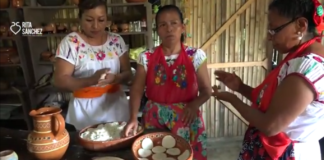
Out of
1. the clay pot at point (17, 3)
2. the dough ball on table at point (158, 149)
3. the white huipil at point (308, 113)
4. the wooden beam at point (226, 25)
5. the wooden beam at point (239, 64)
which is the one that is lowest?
the dough ball on table at point (158, 149)

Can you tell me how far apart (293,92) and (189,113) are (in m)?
Result: 0.64

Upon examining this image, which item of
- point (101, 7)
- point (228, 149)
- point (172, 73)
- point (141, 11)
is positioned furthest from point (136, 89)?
point (228, 149)

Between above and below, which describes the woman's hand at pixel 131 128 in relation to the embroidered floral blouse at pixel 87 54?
below

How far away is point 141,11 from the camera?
118 inches

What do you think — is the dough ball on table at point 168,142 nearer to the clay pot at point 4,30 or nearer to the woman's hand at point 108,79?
the woman's hand at point 108,79

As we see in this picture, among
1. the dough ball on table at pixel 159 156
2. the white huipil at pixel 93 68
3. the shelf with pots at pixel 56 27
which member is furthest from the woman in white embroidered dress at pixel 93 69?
the shelf with pots at pixel 56 27

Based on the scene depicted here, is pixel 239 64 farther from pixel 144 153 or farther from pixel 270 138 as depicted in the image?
pixel 144 153

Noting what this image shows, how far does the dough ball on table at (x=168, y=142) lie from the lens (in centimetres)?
118

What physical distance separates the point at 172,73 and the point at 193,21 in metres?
1.73

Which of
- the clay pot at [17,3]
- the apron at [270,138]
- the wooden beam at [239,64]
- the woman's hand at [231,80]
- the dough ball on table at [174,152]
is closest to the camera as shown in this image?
the apron at [270,138]

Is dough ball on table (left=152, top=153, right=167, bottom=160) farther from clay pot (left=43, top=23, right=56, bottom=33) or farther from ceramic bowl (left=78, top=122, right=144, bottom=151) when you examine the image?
clay pot (left=43, top=23, right=56, bottom=33)

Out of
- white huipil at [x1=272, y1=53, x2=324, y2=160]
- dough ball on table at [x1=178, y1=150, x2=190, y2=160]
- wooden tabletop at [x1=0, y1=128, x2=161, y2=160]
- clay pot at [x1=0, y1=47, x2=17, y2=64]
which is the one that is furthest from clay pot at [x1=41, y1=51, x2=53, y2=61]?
white huipil at [x1=272, y1=53, x2=324, y2=160]

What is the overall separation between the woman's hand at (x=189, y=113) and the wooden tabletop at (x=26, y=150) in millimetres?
396

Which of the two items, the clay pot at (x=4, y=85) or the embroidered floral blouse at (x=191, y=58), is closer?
the embroidered floral blouse at (x=191, y=58)
